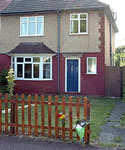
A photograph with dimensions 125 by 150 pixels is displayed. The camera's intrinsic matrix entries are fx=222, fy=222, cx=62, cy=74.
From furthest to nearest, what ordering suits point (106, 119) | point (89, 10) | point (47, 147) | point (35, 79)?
1. point (35, 79)
2. point (89, 10)
3. point (106, 119)
4. point (47, 147)

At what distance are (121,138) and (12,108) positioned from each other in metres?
3.04

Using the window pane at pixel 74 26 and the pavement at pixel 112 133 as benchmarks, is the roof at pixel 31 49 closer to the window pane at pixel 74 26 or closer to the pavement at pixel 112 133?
the window pane at pixel 74 26

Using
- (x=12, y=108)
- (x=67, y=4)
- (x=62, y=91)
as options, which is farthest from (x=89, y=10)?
(x=12, y=108)

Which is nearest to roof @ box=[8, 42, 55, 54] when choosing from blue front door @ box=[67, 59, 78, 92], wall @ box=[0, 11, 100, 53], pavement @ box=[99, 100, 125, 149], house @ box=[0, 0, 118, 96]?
house @ box=[0, 0, 118, 96]

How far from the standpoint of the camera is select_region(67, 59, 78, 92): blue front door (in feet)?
51.2

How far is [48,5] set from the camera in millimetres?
16234

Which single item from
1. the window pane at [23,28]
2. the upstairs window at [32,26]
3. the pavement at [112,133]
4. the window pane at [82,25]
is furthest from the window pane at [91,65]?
the pavement at [112,133]

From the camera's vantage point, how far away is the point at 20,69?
1647cm

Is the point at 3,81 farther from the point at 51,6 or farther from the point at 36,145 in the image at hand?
the point at 36,145

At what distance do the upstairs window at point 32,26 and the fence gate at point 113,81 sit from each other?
18.3ft

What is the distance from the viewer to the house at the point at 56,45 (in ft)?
49.6

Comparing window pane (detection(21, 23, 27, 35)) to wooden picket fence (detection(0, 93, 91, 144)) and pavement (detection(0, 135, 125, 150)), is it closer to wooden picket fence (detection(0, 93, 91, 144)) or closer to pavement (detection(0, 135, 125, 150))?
wooden picket fence (detection(0, 93, 91, 144))

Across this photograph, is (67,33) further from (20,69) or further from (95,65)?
(20,69)

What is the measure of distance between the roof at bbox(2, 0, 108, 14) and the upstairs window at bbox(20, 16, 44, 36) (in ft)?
2.14
